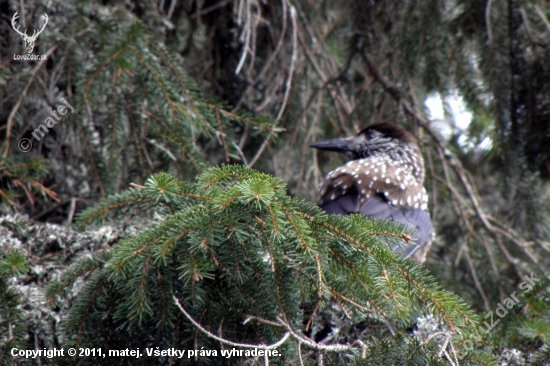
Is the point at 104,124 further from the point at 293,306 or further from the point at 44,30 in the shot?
the point at 293,306

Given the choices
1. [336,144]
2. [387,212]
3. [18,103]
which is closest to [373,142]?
[336,144]

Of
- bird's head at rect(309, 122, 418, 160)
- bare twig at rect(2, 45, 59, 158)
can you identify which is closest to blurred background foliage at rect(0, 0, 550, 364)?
bare twig at rect(2, 45, 59, 158)

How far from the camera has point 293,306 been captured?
202 cm

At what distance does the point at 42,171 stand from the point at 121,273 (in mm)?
1212

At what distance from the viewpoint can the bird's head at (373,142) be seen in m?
3.87

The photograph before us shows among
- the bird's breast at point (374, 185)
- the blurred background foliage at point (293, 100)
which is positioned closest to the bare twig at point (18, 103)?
the blurred background foliage at point (293, 100)

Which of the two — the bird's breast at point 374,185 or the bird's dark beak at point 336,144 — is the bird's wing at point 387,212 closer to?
the bird's breast at point 374,185

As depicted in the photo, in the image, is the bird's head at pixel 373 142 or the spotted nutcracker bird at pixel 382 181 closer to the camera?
the spotted nutcracker bird at pixel 382 181

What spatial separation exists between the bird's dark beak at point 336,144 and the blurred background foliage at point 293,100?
16 cm

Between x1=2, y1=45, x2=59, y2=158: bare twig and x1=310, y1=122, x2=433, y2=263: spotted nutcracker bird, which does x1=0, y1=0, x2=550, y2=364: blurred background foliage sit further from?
x1=310, y1=122, x2=433, y2=263: spotted nutcracker bird

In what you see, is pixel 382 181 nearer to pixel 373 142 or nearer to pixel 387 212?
pixel 387 212

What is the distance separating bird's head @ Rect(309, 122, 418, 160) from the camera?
3.87 m

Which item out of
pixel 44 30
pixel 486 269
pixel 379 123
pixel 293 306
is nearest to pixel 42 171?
pixel 44 30

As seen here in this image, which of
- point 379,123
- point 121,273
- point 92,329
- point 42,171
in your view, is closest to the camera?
point 121,273
